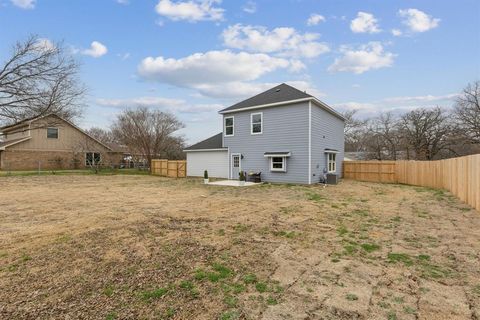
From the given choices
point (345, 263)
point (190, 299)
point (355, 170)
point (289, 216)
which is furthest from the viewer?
point (355, 170)

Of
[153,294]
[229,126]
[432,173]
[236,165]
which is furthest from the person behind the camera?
[229,126]

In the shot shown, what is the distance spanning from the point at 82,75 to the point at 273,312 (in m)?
20.4

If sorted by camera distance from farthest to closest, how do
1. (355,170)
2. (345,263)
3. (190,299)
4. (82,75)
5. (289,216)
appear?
(355,170) → (82,75) → (289,216) → (345,263) → (190,299)

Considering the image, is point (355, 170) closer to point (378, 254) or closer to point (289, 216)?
point (289, 216)

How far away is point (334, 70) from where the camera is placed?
825 inches

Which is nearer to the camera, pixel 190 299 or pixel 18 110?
pixel 190 299

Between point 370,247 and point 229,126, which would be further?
point 229,126

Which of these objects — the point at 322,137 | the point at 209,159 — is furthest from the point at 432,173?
the point at 209,159

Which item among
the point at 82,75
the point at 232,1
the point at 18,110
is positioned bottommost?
the point at 18,110

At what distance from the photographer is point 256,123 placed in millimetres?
17609

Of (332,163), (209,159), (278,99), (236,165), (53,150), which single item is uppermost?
(278,99)

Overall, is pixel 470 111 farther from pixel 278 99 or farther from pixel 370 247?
pixel 370 247

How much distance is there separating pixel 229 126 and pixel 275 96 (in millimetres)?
3852

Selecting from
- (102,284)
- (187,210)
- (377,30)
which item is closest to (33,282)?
(102,284)
